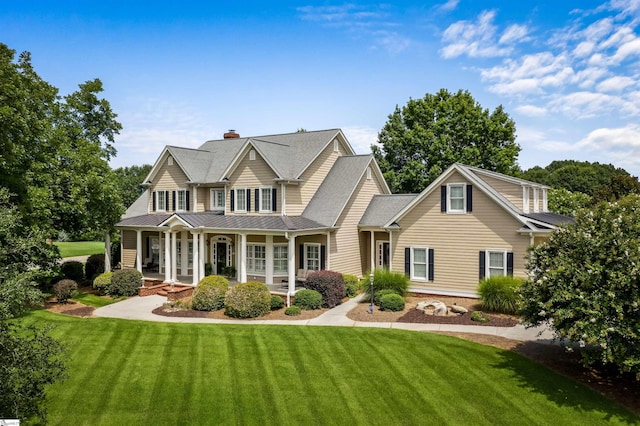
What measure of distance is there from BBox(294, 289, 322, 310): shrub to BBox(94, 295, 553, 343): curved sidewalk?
77 centimetres

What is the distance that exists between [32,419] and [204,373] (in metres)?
4.54

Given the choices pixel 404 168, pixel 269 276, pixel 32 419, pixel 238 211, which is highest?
pixel 404 168

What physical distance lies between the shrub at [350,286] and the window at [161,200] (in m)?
15.0

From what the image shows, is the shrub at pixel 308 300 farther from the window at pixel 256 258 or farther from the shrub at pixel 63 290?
the shrub at pixel 63 290

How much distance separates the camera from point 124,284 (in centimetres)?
2677

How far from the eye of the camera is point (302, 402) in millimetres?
12344

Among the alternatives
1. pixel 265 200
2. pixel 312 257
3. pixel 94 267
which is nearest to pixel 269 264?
pixel 312 257

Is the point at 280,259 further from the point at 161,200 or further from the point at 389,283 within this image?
the point at 161,200

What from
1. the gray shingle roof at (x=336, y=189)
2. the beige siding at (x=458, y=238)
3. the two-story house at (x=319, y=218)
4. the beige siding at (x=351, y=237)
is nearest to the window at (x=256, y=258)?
the two-story house at (x=319, y=218)

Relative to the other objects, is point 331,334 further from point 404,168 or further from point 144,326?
point 404,168

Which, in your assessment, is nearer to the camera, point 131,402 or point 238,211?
point 131,402

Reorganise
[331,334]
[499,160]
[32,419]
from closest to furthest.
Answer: [32,419] < [331,334] < [499,160]

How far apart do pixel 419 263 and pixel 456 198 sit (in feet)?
13.1

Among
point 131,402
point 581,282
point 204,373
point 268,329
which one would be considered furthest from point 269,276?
point 581,282
